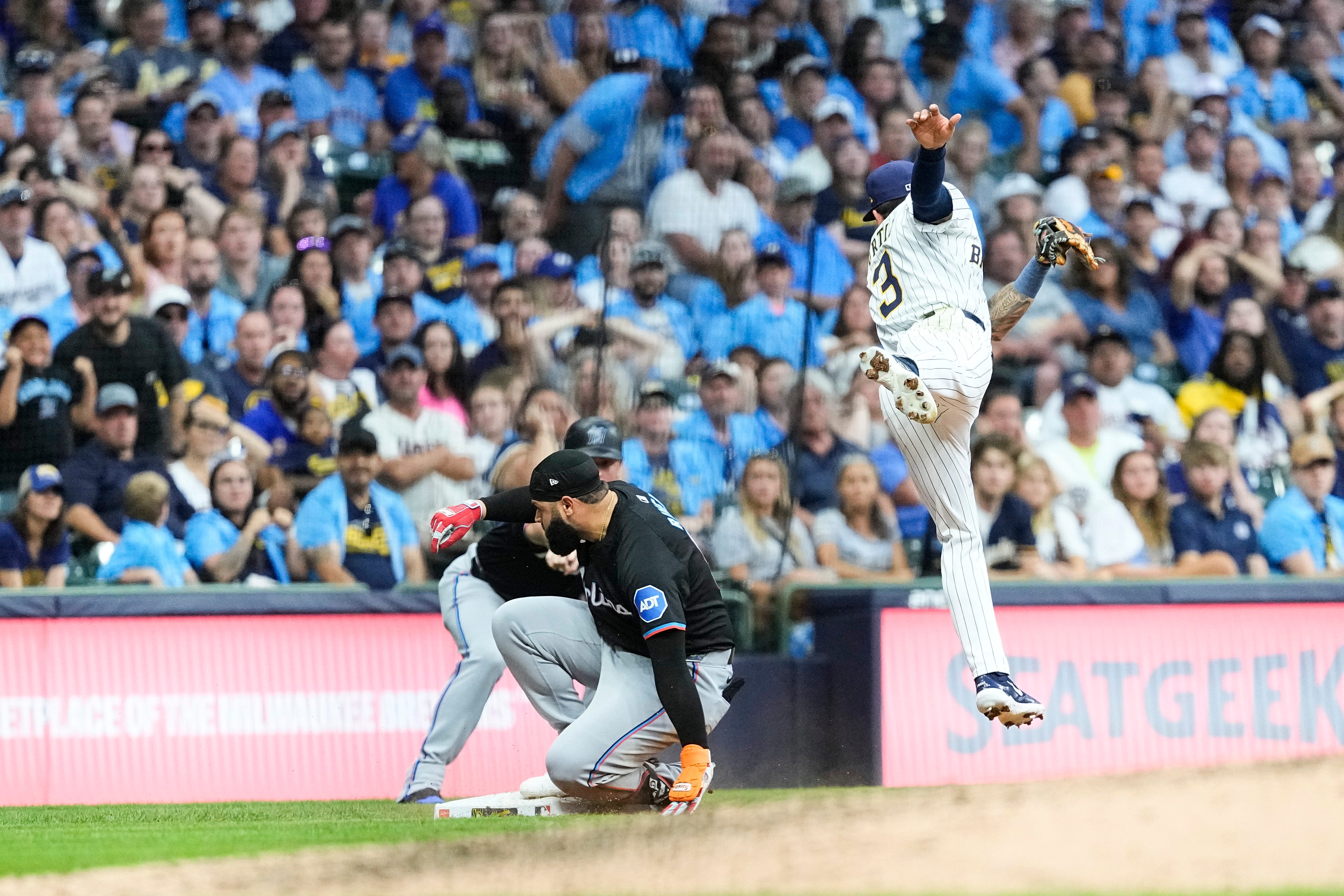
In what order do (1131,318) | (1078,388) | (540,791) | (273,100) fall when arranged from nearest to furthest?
(540,791) → (1078,388) → (273,100) → (1131,318)

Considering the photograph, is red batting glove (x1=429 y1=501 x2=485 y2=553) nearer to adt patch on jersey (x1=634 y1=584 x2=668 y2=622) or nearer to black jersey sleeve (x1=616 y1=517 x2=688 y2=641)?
black jersey sleeve (x1=616 y1=517 x2=688 y2=641)

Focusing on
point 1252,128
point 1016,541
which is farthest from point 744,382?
point 1252,128

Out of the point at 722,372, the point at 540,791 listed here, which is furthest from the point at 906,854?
the point at 722,372

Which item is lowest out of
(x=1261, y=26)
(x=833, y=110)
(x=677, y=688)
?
(x=677, y=688)

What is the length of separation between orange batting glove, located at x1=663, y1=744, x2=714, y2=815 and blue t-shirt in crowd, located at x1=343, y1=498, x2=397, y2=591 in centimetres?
298

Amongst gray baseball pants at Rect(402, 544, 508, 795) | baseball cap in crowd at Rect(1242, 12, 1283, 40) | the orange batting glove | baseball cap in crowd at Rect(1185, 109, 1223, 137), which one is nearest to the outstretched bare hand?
the orange batting glove

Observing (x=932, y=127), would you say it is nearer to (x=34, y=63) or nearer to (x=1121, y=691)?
(x=1121, y=691)

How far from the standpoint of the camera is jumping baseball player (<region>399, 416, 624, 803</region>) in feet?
21.6

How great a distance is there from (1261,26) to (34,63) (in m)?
8.78

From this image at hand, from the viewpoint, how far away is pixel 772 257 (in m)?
9.34

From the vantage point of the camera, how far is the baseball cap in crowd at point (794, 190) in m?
10.0

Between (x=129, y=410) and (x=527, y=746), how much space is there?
2623mm

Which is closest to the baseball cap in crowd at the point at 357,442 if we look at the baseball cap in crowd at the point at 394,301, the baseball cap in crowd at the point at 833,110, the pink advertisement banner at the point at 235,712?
the pink advertisement banner at the point at 235,712

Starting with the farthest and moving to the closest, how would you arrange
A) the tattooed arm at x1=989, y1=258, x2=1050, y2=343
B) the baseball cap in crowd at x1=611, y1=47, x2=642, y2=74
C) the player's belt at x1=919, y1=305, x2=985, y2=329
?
the baseball cap in crowd at x1=611, y1=47, x2=642, y2=74 < the tattooed arm at x1=989, y1=258, x2=1050, y2=343 < the player's belt at x1=919, y1=305, x2=985, y2=329
